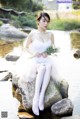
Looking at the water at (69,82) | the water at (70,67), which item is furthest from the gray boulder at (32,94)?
the water at (70,67)

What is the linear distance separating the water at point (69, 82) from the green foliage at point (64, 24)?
256 millimetres

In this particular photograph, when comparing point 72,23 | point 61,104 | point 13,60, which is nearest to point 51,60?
point 61,104

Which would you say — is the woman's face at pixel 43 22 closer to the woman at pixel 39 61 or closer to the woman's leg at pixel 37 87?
the woman at pixel 39 61

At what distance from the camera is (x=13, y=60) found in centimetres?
735

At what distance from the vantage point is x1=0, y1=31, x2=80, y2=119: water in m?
4.30

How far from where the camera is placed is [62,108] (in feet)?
12.6

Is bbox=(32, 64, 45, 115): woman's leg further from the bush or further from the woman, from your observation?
the bush

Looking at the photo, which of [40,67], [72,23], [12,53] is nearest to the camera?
[40,67]

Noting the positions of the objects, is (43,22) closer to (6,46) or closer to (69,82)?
(69,82)

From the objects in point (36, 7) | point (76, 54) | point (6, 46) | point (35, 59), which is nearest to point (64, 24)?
point (36, 7)

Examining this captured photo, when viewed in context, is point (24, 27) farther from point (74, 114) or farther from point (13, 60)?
point (74, 114)

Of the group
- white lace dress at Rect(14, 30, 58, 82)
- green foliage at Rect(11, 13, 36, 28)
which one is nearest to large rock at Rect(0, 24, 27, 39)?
green foliage at Rect(11, 13, 36, 28)

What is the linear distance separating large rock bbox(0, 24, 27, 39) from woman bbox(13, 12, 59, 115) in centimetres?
565

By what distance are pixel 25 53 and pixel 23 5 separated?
20.3ft
